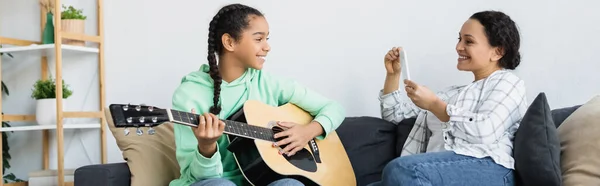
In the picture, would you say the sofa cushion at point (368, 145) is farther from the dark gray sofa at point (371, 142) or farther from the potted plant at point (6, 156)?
the potted plant at point (6, 156)

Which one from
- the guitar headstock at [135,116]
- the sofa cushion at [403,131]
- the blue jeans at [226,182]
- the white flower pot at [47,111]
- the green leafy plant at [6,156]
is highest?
the guitar headstock at [135,116]

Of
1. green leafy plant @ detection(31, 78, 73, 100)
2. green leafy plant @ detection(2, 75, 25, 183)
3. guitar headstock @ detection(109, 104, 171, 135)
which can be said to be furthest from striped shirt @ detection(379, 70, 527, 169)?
green leafy plant @ detection(2, 75, 25, 183)

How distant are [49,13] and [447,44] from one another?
5.43 ft

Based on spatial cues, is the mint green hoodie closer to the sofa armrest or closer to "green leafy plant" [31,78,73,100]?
the sofa armrest

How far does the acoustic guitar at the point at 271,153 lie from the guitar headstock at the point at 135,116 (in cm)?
4

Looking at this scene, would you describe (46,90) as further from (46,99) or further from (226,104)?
(226,104)

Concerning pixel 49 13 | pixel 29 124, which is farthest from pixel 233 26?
pixel 29 124

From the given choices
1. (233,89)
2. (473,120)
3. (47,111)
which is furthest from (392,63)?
(47,111)

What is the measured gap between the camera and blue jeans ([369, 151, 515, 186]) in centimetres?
169

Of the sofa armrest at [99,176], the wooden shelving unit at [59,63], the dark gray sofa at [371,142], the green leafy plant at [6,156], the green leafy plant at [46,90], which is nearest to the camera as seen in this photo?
the sofa armrest at [99,176]

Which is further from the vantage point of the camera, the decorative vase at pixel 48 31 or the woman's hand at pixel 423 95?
the decorative vase at pixel 48 31

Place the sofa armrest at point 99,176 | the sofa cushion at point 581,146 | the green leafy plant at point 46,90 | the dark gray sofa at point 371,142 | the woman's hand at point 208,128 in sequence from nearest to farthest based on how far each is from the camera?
1. the woman's hand at point 208,128
2. the sofa cushion at point 581,146
3. the sofa armrest at point 99,176
4. the dark gray sofa at point 371,142
5. the green leafy plant at point 46,90

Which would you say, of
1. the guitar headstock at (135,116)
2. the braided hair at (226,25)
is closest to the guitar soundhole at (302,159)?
the braided hair at (226,25)

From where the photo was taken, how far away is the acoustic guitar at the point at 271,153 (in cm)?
181
